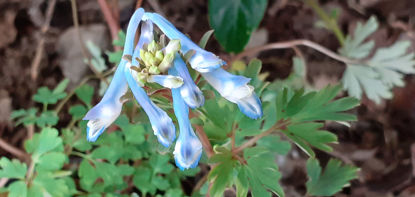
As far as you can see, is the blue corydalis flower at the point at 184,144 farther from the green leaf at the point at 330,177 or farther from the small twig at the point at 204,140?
the green leaf at the point at 330,177

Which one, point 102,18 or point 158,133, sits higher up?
point 158,133

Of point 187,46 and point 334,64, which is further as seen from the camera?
point 334,64

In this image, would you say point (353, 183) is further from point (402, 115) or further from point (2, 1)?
point (2, 1)

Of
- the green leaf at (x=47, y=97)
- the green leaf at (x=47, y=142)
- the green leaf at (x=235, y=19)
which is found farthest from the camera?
the green leaf at (x=235, y=19)

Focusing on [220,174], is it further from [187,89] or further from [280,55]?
[280,55]

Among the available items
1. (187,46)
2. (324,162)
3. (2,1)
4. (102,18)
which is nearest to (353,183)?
(324,162)

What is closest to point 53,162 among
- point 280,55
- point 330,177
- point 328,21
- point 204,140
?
point 204,140

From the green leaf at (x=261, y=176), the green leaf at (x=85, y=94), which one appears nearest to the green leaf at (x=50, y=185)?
the green leaf at (x=85, y=94)
